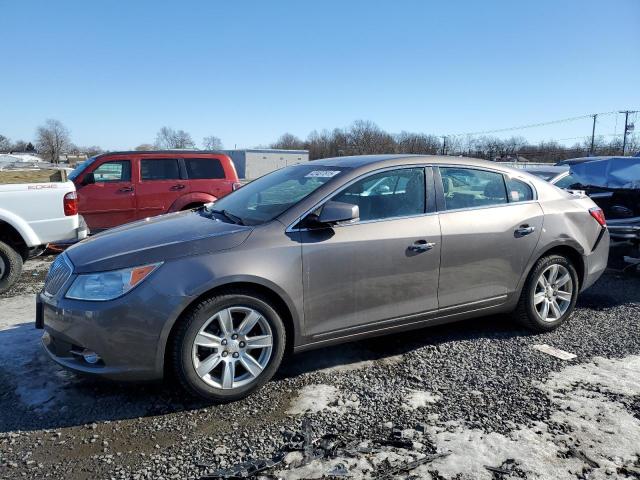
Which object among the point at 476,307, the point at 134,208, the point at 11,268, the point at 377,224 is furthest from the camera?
the point at 134,208

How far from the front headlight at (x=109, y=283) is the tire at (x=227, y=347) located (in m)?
0.39

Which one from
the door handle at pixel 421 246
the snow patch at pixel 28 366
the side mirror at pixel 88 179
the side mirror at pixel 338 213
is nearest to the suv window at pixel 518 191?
the door handle at pixel 421 246

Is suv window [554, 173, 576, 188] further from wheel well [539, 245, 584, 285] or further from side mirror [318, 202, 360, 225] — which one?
side mirror [318, 202, 360, 225]

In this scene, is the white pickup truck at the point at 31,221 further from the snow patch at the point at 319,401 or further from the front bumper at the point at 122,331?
the snow patch at the point at 319,401

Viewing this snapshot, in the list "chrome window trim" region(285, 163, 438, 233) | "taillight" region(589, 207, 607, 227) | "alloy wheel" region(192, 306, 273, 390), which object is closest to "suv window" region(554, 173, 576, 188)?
"taillight" region(589, 207, 607, 227)

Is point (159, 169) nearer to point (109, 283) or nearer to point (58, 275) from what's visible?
point (58, 275)

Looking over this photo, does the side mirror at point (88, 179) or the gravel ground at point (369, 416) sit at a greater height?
the side mirror at point (88, 179)

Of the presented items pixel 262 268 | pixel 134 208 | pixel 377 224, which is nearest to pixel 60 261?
pixel 262 268

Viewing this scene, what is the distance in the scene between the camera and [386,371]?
3.83 metres

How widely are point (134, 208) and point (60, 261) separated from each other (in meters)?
5.56

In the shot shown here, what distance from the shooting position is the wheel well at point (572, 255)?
4.66 meters

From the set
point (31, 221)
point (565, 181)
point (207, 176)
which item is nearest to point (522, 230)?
point (565, 181)

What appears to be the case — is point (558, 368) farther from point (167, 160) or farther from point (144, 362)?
point (167, 160)

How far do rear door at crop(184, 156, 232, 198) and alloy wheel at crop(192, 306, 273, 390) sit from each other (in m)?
6.18
